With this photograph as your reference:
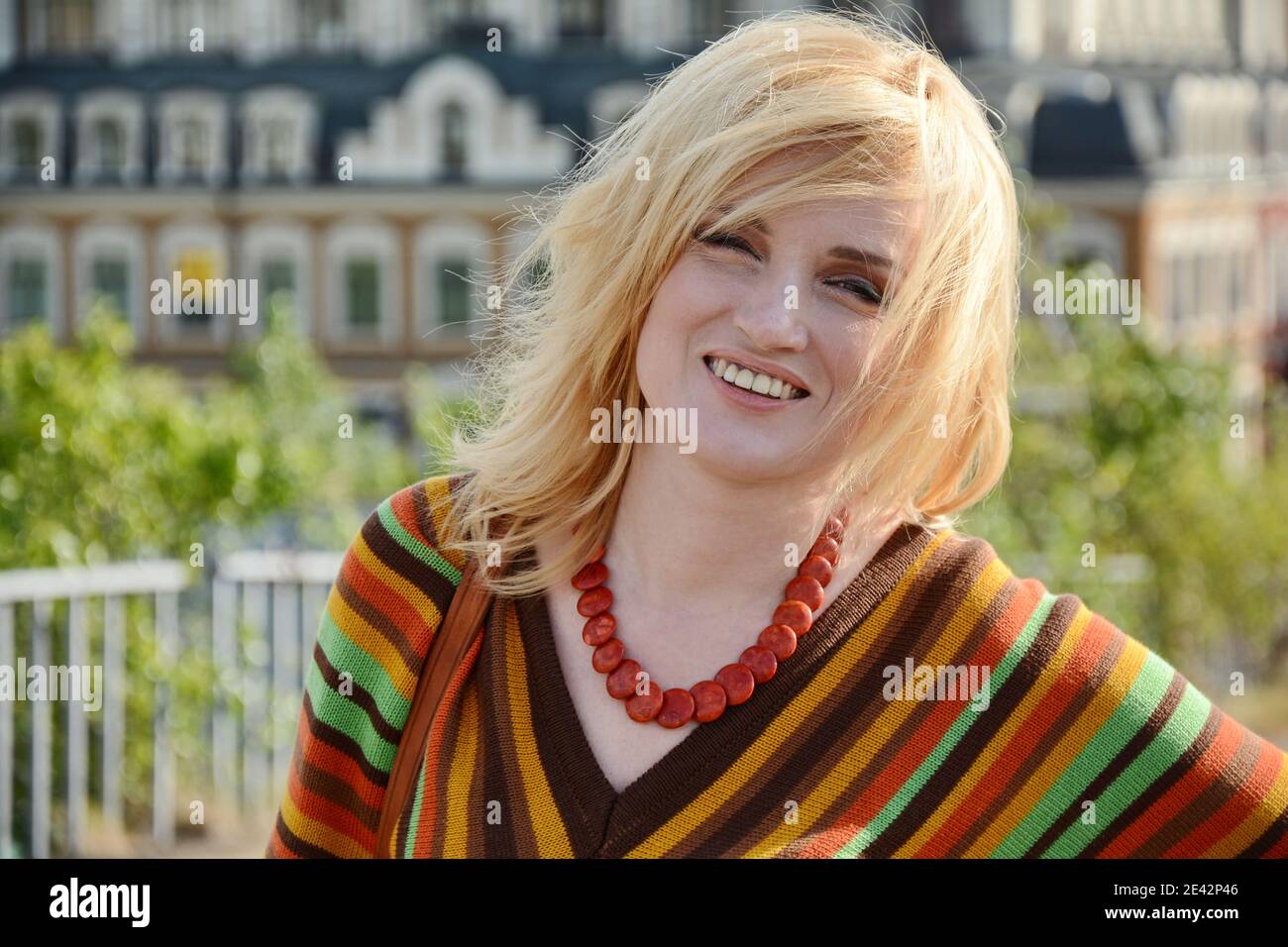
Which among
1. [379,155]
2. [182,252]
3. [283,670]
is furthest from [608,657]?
[379,155]

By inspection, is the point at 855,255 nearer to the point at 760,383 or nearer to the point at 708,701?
the point at 760,383

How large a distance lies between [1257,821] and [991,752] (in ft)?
0.68

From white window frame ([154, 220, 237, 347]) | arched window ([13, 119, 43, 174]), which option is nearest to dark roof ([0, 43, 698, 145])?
arched window ([13, 119, 43, 174])

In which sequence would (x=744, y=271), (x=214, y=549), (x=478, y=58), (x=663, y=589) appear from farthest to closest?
(x=478, y=58) → (x=214, y=549) → (x=663, y=589) → (x=744, y=271)

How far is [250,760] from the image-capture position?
3.81 m

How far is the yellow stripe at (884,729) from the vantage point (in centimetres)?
149

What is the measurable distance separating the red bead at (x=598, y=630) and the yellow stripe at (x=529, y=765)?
61mm

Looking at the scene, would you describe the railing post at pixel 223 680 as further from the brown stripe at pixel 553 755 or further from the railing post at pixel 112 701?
the brown stripe at pixel 553 755

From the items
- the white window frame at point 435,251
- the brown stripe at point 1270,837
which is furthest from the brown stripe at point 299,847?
the white window frame at point 435,251

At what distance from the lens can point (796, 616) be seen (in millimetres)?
1532

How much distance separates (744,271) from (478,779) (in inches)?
18.5

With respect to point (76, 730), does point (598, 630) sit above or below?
above
